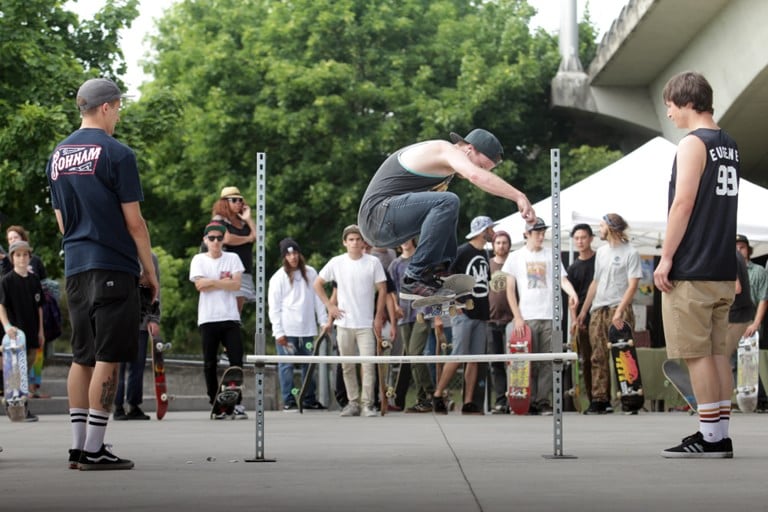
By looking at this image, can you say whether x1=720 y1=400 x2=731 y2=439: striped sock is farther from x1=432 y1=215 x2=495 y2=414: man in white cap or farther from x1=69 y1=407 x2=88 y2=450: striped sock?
x1=432 y1=215 x2=495 y2=414: man in white cap

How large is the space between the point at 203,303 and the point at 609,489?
8.49 metres

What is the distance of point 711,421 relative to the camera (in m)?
8.72

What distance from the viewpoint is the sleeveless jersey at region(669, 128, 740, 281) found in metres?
8.70

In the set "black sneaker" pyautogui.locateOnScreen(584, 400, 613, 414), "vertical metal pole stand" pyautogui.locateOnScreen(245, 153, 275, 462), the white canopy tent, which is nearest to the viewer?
"vertical metal pole stand" pyautogui.locateOnScreen(245, 153, 275, 462)

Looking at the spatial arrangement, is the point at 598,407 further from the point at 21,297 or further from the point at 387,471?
the point at 387,471

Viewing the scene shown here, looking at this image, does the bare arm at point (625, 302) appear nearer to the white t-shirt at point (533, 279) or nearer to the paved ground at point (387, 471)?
the white t-shirt at point (533, 279)

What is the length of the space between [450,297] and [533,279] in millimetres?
6416

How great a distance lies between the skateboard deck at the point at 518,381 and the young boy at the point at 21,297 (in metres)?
5.25

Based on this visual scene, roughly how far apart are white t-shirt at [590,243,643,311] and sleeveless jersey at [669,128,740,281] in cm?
605

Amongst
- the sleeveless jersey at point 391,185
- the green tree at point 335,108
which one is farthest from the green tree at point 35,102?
the sleeveless jersey at point 391,185

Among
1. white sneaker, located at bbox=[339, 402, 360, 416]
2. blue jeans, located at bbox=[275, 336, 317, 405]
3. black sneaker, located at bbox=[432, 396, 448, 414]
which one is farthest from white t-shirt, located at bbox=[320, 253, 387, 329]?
blue jeans, located at bbox=[275, 336, 317, 405]

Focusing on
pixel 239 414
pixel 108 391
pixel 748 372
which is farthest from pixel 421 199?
pixel 748 372

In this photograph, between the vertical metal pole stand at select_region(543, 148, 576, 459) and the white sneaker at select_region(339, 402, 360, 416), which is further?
the white sneaker at select_region(339, 402, 360, 416)

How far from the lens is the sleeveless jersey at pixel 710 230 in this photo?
28.5ft
